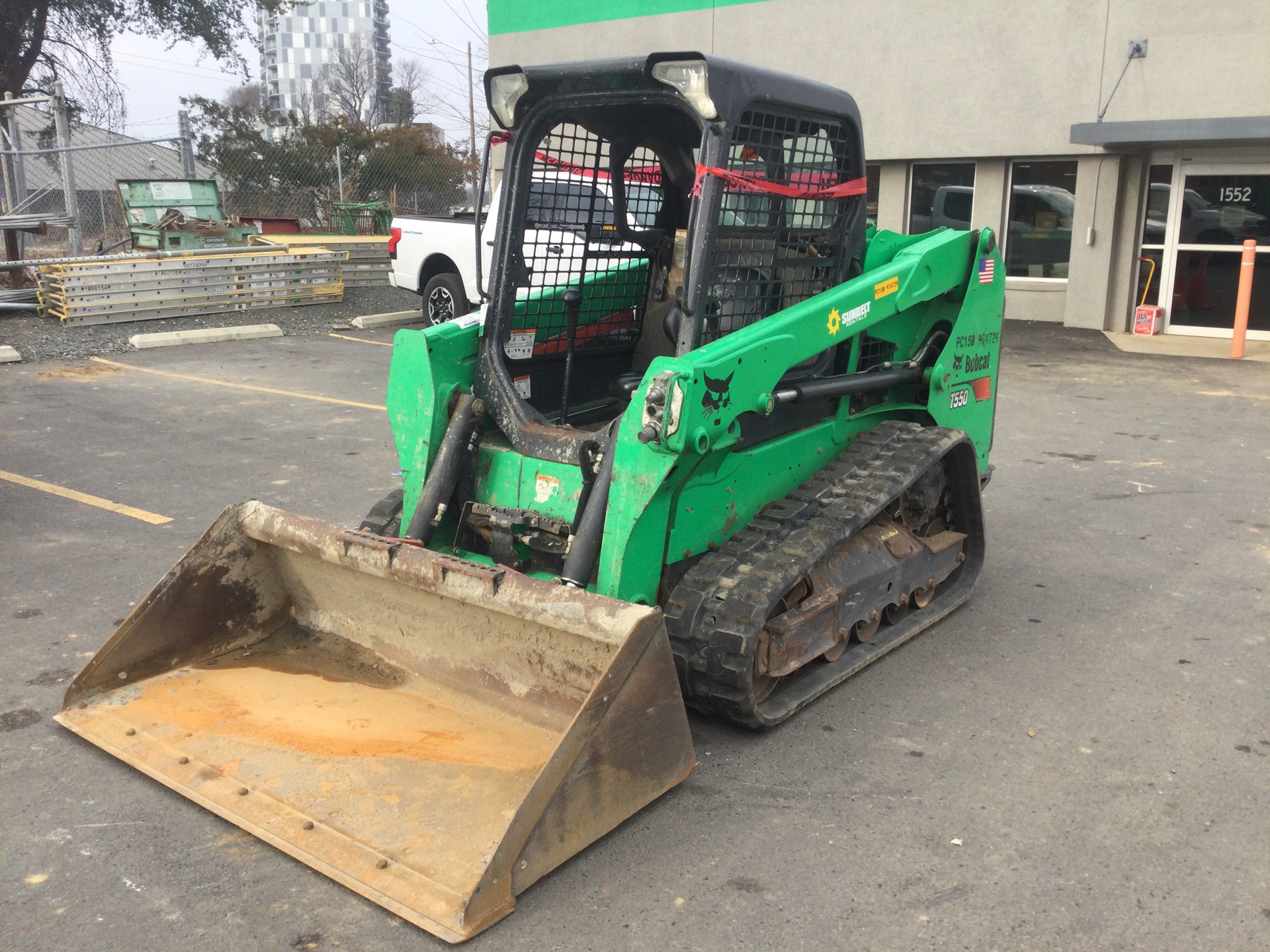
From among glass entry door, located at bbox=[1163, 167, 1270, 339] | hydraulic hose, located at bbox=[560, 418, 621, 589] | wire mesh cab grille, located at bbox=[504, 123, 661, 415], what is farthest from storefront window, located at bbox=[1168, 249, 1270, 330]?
hydraulic hose, located at bbox=[560, 418, 621, 589]

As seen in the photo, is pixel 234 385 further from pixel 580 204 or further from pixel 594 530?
pixel 594 530

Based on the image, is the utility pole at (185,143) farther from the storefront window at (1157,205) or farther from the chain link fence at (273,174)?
the storefront window at (1157,205)

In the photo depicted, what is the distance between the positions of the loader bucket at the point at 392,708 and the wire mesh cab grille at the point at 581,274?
130 cm

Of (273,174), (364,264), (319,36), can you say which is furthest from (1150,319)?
(319,36)

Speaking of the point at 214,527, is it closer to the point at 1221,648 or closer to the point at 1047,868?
the point at 1047,868

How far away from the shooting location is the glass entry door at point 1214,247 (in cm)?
1474

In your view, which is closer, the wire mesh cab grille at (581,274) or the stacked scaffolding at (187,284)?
the wire mesh cab grille at (581,274)

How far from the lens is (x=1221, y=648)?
16.5 ft

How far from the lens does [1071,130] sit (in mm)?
15266

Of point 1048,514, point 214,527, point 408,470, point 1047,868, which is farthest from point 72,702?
point 1048,514

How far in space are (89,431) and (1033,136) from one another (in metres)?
13.1

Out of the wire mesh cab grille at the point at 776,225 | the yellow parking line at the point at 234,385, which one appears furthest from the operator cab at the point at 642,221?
the yellow parking line at the point at 234,385

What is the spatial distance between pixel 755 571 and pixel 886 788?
88cm

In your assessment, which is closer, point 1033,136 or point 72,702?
point 72,702
